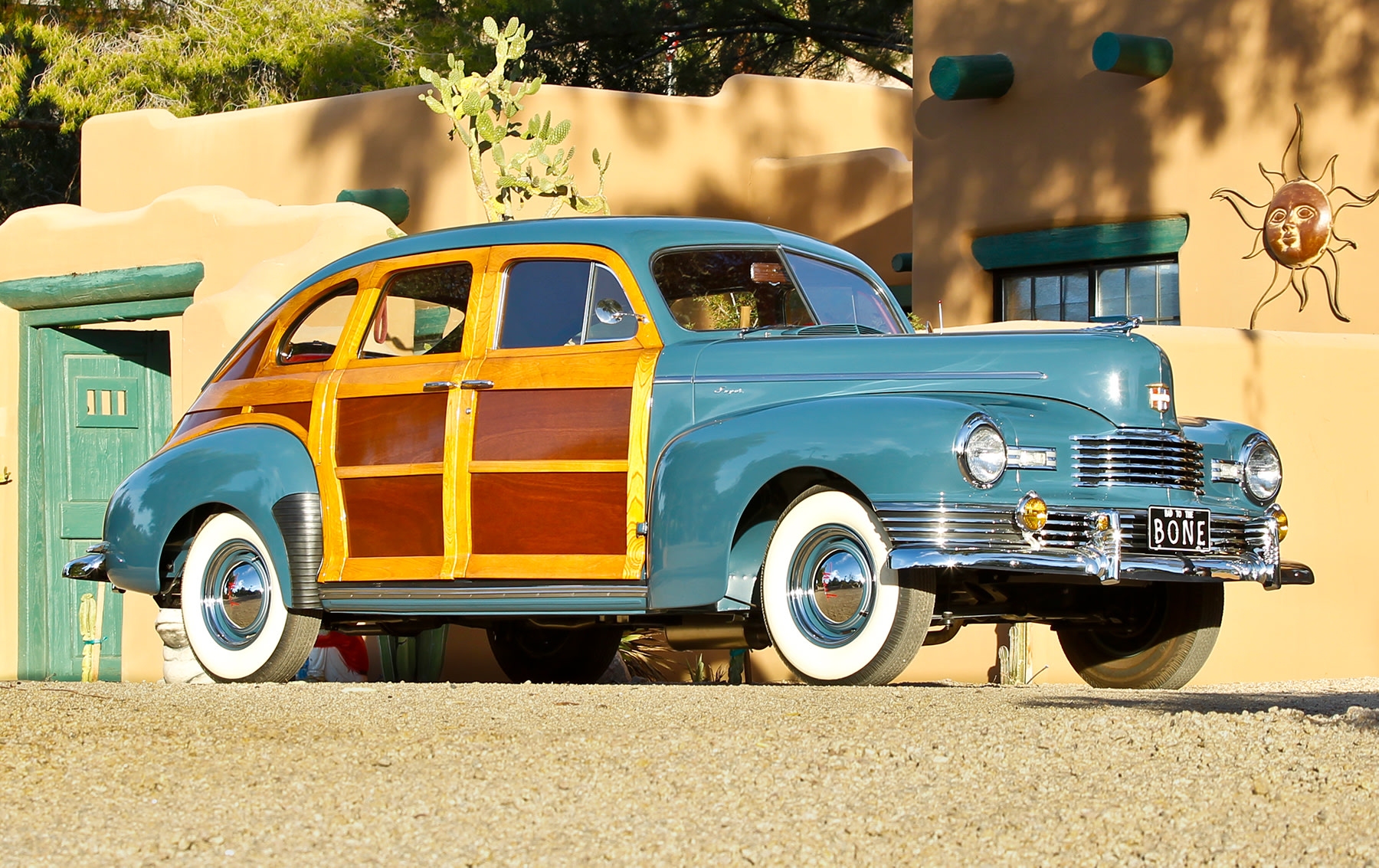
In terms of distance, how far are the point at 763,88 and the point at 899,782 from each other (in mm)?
16579

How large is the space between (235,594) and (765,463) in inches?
102

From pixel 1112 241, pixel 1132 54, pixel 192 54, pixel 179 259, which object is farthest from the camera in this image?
pixel 192 54

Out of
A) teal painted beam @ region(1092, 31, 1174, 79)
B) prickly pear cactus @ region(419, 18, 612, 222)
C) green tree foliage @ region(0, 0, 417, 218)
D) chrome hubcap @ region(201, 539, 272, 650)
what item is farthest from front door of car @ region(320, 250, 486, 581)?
green tree foliage @ region(0, 0, 417, 218)

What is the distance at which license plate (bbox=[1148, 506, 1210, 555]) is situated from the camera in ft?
18.1

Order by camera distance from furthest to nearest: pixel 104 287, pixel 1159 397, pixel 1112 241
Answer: pixel 1112 241 → pixel 104 287 → pixel 1159 397

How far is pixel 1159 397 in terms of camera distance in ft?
18.8

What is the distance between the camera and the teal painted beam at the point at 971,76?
13531 millimetres

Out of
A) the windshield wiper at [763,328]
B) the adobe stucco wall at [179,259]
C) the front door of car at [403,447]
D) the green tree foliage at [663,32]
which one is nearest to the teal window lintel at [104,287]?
the adobe stucco wall at [179,259]

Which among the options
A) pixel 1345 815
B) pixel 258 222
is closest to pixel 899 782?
pixel 1345 815

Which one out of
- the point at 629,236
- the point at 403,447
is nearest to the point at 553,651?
the point at 403,447

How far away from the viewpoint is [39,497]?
13.0 meters

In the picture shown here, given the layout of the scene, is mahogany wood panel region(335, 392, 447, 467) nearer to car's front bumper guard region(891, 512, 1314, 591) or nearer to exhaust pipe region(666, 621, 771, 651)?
exhaust pipe region(666, 621, 771, 651)

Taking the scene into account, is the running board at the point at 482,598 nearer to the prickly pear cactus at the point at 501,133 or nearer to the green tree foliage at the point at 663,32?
the prickly pear cactus at the point at 501,133

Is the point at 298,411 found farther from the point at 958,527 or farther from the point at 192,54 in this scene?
the point at 192,54
